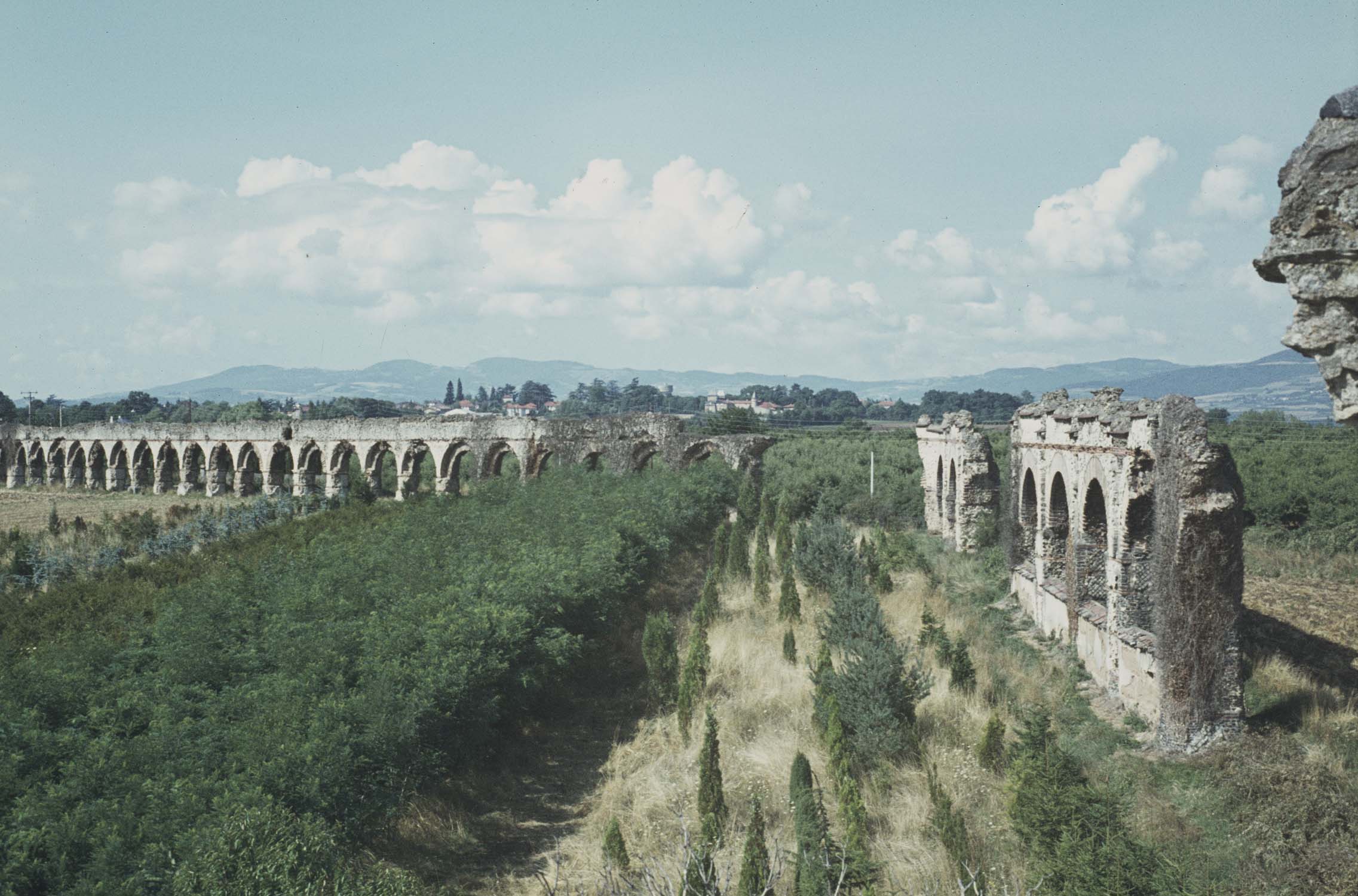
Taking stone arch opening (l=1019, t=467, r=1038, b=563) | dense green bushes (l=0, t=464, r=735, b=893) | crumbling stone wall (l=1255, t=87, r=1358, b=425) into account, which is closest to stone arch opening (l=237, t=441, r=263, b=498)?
dense green bushes (l=0, t=464, r=735, b=893)

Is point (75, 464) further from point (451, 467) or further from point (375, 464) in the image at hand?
point (451, 467)

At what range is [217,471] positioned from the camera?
44.9 m

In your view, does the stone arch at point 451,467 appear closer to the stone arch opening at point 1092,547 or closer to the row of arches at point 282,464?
the row of arches at point 282,464

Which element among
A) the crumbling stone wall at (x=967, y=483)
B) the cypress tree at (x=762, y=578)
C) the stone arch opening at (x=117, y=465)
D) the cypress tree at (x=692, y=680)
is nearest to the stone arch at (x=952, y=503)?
the crumbling stone wall at (x=967, y=483)

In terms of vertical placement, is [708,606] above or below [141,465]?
below

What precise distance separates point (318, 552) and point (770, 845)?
11.2m

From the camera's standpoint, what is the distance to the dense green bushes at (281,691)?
6547 mm

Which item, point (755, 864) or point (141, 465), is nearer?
point (755, 864)

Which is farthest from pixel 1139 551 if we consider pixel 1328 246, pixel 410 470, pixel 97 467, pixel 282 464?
pixel 97 467

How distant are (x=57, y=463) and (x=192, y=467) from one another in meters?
14.7

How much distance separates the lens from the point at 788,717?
11453 millimetres

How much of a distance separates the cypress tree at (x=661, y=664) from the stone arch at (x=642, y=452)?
1830 cm

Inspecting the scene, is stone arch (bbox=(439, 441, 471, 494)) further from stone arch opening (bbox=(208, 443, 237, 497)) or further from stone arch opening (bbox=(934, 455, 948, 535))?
stone arch opening (bbox=(934, 455, 948, 535))

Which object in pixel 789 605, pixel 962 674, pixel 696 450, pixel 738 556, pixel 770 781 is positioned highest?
pixel 696 450
